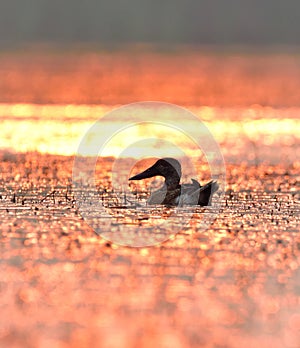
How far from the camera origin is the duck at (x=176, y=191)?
19969mm

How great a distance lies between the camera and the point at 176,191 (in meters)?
20.1

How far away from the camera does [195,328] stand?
13.5 metres

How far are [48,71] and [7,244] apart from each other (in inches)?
1946

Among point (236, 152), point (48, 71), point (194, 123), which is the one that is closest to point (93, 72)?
point (48, 71)

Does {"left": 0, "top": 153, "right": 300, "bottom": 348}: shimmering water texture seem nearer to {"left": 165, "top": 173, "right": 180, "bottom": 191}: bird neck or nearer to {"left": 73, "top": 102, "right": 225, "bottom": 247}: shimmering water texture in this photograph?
{"left": 73, "top": 102, "right": 225, "bottom": 247}: shimmering water texture

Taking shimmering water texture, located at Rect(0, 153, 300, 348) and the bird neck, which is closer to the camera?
shimmering water texture, located at Rect(0, 153, 300, 348)

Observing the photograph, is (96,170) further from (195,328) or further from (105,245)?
(195,328)

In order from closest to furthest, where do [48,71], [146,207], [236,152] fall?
1. [146,207]
2. [236,152]
3. [48,71]

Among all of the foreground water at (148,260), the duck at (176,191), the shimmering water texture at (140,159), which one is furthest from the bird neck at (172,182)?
the foreground water at (148,260)

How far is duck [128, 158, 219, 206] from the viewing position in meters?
20.0

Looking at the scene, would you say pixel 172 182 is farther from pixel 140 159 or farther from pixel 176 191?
pixel 140 159

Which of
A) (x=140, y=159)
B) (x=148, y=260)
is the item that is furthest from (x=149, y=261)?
(x=140, y=159)

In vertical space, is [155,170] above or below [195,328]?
above

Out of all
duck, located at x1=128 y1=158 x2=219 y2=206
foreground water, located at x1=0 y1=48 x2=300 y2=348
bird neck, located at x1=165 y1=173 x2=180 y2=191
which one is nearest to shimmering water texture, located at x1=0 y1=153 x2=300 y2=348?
foreground water, located at x1=0 y1=48 x2=300 y2=348
